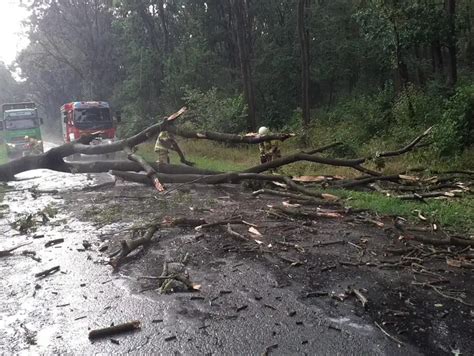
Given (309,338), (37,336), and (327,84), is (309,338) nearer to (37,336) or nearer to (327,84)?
(37,336)

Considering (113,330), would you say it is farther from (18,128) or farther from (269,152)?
(18,128)

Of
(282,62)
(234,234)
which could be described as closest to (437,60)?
(282,62)

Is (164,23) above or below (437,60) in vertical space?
above

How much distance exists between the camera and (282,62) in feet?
91.5

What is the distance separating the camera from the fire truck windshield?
2180 centimetres

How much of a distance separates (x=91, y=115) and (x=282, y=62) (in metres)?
12.2

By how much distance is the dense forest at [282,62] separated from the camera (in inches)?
631

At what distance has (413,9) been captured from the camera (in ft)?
51.8

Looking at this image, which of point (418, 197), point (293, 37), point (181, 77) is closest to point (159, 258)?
point (418, 197)

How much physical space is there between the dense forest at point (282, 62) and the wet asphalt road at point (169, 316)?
29.7ft

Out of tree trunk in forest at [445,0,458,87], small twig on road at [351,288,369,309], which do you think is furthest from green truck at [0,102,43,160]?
small twig on road at [351,288,369,309]

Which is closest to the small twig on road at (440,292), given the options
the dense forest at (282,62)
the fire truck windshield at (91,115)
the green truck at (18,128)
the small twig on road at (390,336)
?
the small twig on road at (390,336)

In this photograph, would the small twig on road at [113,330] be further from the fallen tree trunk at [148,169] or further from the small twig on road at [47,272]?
the fallen tree trunk at [148,169]

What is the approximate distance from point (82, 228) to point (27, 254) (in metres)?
1.40
